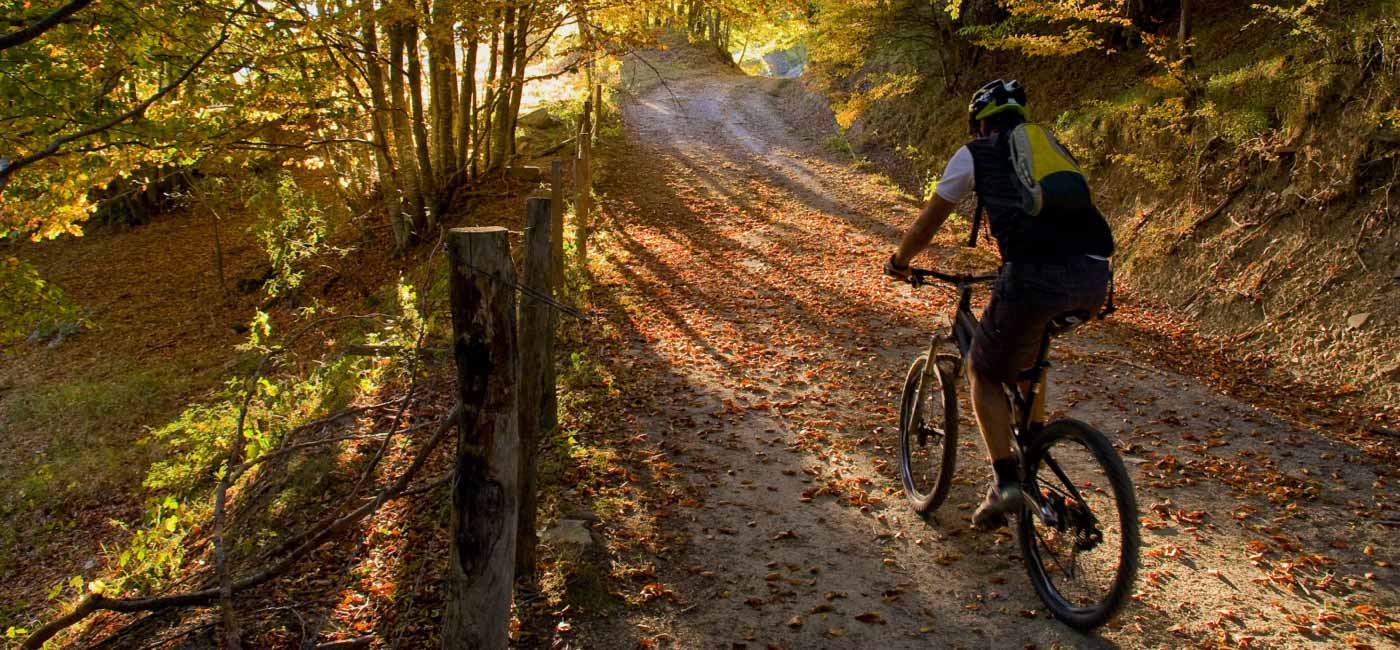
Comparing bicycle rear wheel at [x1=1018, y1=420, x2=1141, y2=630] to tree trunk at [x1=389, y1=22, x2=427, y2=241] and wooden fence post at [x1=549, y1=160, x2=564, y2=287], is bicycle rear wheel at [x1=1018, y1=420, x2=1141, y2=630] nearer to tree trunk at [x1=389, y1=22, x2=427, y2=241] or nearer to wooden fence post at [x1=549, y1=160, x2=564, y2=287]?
wooden fence post at [x1=549, y1=160, x2=564, y2=287]

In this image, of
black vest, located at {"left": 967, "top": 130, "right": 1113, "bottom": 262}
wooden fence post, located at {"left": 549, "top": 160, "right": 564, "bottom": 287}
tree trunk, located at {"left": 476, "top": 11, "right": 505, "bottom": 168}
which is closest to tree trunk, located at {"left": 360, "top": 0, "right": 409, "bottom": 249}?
tree trunk, located at {"left": 476, "top": 11, "right": 505, "bottom": 168}

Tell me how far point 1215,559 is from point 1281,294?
4.65m

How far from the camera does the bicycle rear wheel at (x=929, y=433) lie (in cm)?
434

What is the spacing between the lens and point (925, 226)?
370 centimetres

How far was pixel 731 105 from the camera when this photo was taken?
88.9ft

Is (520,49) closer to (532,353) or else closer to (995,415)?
(532,353)

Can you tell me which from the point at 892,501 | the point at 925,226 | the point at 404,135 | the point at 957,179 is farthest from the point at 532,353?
the point at 404,135

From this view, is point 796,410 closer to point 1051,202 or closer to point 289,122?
point 1051,202

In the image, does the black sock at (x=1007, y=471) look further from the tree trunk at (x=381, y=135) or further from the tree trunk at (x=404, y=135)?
the tree trunk at (x=404, y=135)

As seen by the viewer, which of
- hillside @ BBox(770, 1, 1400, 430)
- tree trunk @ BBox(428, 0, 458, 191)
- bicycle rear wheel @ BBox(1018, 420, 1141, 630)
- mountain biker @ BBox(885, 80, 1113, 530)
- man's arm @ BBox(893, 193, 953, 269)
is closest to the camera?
bicycle rear wheel @ BBox(1018, 420, 1141, 630)

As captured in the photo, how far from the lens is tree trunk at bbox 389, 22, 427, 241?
40.9ft

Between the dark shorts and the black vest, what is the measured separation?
53mm

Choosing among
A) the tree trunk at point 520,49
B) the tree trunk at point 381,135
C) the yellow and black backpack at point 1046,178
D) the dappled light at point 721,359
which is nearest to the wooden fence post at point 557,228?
the dappled light at point 721,359

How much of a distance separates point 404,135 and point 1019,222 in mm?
12334
